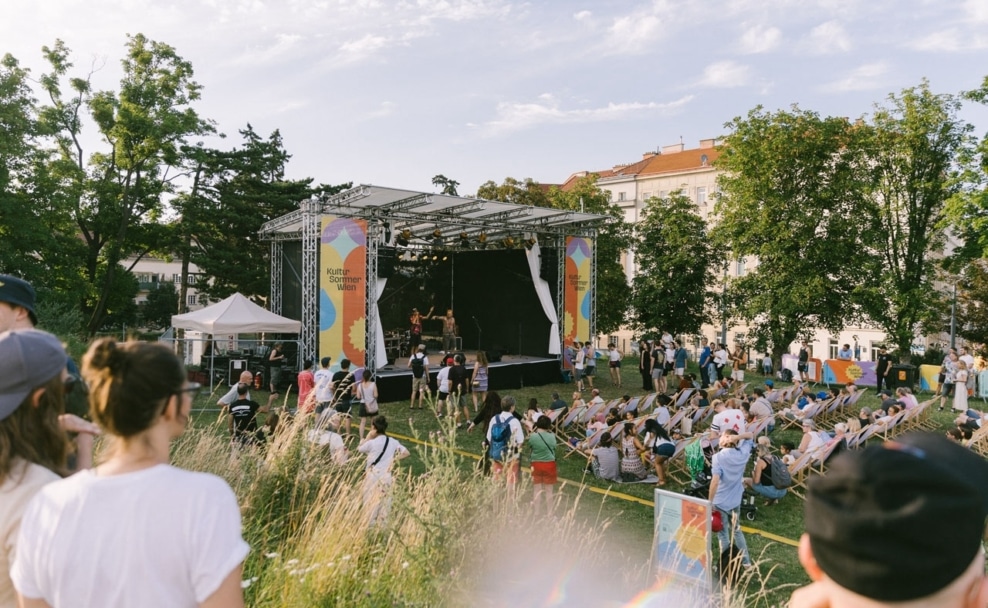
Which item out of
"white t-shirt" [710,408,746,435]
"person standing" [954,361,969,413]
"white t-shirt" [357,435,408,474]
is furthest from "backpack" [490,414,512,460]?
"person standing" [954,361,969,413]

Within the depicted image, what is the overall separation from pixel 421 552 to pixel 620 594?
4.07 feet

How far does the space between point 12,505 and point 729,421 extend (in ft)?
29.5

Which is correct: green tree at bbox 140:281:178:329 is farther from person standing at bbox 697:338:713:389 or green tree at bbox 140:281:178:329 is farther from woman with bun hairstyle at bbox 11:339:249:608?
woman with bun hairstyle at bbox 11:339:249:608

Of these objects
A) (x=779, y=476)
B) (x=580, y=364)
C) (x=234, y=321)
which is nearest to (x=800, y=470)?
(x=779, y=476)

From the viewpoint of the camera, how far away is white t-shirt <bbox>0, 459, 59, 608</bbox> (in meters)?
1.59

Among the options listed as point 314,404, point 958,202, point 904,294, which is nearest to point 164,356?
point 314,404

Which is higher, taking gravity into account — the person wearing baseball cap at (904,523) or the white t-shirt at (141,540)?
the person wearing baseball cap at (904,523)

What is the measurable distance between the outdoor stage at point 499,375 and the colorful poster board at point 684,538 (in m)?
8.95

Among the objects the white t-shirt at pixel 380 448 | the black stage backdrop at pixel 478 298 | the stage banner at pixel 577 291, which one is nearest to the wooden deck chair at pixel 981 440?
the white t-shirt at pixel 380 448

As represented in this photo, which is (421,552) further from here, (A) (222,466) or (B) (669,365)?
(B) (669,365)

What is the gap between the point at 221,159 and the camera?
99.1 ft

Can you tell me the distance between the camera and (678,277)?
2967cm

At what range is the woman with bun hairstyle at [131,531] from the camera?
1340mm

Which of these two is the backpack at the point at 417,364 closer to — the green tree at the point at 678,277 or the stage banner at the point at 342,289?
the stage banner at the point at 342,289
